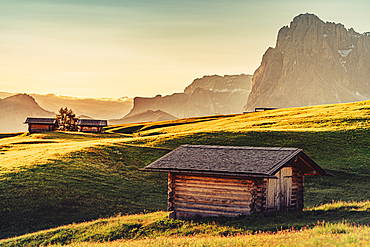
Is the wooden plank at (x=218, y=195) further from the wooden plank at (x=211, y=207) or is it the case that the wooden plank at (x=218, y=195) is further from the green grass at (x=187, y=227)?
the green grass at (x=187, y=227)

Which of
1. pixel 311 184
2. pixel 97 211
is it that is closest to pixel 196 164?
pixel 97 211

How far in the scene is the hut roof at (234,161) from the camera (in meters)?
20.4

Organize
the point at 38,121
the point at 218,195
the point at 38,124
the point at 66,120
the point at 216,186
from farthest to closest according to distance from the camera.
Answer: the point at 66,120 → the point at 38,124 → the point at 38,121 → the point at 216,186 → the point at 218,195

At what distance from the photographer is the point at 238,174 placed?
20.1 metres

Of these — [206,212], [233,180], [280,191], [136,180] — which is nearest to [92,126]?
[136,180]

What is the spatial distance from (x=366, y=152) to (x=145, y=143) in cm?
3001

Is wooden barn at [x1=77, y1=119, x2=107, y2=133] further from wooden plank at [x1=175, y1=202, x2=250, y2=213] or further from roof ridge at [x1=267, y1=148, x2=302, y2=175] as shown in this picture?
roof ridge at [x1=267, y1=148, x2=302, y2=175]

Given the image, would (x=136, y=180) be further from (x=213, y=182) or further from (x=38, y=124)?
(x=38, y=124)

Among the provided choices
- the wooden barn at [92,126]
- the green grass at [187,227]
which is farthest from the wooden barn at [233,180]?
the wooden barn at [92,126]

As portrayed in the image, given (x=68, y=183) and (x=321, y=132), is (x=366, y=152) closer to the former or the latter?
(x=321, y=132)

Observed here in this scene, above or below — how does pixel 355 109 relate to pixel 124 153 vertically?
above

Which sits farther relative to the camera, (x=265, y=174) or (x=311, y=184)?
(x=311, y=184)

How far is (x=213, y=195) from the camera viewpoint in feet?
71.7

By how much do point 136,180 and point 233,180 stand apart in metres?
18.6
